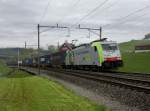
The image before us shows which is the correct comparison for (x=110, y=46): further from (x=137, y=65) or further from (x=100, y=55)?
(x=137, y=65)

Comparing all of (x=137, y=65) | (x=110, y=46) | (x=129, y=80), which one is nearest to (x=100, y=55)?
(x=110, y=46)

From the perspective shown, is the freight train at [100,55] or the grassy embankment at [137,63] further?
the grassy embankment at [137,63]

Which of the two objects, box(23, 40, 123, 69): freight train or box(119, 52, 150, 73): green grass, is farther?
box(119, 52, 150, 73): green grass

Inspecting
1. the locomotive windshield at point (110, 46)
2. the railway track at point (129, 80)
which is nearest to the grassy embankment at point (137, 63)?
the locomotive windshield at point (110, 46)

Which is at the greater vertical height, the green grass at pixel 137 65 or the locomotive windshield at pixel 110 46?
the locomotive windshield at pixel 110 46

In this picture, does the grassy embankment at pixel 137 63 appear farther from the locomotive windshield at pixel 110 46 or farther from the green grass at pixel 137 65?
the locomotive windshield at pixel 110 46

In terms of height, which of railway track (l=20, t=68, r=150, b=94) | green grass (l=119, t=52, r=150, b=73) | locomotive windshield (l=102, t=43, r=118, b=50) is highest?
locomotive windshield (l=102, t=43, r=118, b=50)

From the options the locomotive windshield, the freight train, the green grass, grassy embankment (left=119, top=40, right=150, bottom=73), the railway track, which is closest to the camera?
the railway track

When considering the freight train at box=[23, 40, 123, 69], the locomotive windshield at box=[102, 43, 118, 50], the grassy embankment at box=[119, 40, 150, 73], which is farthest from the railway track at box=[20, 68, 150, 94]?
the grassy embankment at box=[119, 40, 150, 73]

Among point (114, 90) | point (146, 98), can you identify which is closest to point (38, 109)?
point (146, 98)

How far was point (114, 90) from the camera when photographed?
62.3 feet

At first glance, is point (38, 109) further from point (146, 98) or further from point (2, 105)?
point (146, 98)

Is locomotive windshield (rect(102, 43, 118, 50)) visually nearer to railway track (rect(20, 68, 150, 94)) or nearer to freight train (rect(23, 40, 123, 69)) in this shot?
freight train (rect(23, 40, 123, 69))

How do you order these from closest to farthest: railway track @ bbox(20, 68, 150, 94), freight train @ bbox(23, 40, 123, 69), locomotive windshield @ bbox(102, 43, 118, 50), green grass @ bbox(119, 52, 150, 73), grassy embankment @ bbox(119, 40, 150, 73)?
railway track @ bbox(20, 68, 150, 94) < freight train @ bbox(23, 40, 123, 69) < locomotive windshield @ bbox(102, 43, 118, 50) < green grass @ bbox(119, 52, 150, 73) < grassy embankment @ bbox(119, 40, 150, 73)
